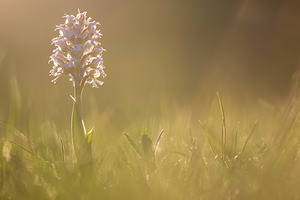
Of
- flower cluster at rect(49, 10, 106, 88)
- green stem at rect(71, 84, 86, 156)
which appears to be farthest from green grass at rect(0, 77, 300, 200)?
flower cluster at rect(49, 10, 106, 88)

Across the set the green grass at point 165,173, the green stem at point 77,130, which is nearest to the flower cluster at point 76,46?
the green stem at point 77,130

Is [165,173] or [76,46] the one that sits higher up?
[76,46]

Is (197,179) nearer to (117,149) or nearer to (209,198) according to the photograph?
(209,198)

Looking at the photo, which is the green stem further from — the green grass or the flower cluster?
the flower cluster

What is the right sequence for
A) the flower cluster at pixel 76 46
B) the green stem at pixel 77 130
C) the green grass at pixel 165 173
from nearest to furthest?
1. the green grass at pixel 165 173
2. the green stem at pixel 77 130
3. the flower cluster at pixel 76 46

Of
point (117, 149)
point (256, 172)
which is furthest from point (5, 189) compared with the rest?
point (256, 172)

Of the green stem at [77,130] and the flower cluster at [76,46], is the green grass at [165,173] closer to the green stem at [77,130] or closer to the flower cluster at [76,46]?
the green stem at [77,130]

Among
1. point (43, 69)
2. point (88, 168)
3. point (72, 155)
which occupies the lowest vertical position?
→ point (72, 155)

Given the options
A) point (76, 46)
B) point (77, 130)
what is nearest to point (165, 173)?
point (77, 130)

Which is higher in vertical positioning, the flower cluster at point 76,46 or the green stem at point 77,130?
the flower cluster at point 76,46

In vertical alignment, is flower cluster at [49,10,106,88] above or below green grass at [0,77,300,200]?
above

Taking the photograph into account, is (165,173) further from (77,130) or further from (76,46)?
(76,46)
